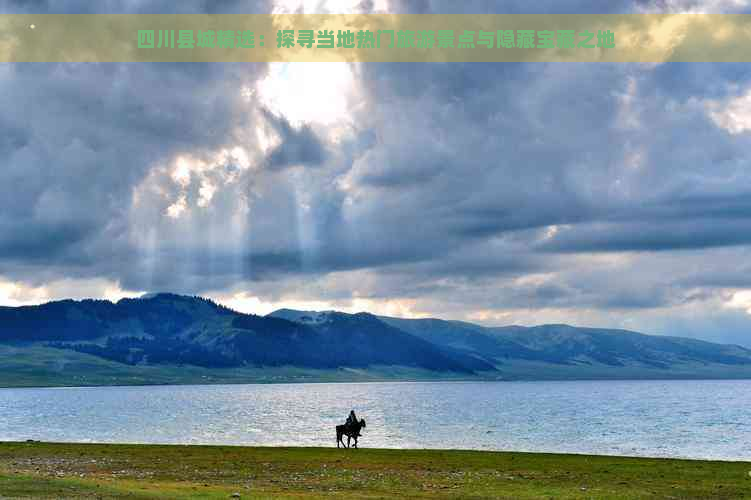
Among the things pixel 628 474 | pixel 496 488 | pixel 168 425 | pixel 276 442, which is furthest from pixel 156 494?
pixel 168 425

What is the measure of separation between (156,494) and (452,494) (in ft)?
52.8

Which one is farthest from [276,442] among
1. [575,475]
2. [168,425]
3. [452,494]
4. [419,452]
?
[452,494]

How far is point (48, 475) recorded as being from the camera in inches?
2014

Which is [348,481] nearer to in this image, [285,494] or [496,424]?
[285,494]

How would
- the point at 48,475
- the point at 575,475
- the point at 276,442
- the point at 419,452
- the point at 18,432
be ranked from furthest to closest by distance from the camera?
the point at 18,432 < the point at 276,442 < the point at 419,452 < the point at 575,475 < the point at 48,475

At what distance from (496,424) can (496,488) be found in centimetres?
10940

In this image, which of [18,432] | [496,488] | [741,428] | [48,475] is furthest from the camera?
[741,428]

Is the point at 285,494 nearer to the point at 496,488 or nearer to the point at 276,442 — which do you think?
the point at 496,488

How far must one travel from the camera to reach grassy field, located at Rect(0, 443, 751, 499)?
4459 centimetres

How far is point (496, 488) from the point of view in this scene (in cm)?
4797

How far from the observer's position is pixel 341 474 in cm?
5625

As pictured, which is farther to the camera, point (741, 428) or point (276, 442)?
point (741, 428)

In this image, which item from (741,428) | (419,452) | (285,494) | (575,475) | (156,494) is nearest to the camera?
Answer: (156,494)

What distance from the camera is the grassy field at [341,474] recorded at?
4459 cm
